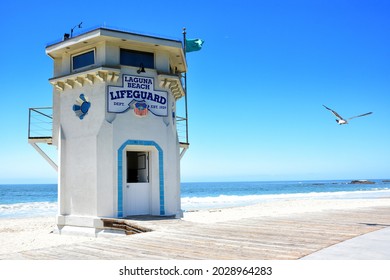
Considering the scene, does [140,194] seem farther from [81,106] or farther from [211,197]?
[211,197]

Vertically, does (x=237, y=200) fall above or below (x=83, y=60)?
below

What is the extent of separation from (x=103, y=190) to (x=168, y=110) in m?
3.67

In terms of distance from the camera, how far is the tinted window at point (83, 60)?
13.8 m

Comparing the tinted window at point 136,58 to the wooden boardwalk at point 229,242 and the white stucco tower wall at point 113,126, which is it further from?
the wooden boardwalk at point 229,242

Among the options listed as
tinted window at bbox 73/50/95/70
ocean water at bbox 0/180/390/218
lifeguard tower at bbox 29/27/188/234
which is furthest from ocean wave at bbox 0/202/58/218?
tinted window at bbox 73/50/95/70

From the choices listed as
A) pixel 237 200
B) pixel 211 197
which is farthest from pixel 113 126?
pixel 211 197

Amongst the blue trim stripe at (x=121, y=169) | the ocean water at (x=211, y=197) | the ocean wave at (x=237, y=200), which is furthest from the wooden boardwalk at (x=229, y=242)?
the ocean wave at (x=237, y=200)

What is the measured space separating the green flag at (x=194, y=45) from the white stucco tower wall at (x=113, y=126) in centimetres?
412

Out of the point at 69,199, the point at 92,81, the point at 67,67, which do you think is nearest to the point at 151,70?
the point at 92,81

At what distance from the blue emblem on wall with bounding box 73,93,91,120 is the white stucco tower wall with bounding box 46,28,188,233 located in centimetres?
3

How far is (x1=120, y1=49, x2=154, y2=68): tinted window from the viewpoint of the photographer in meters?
13.7

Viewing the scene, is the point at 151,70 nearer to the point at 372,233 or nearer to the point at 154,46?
the point at 154,46

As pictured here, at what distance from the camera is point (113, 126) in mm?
13055

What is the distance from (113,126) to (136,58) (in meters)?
2.67
